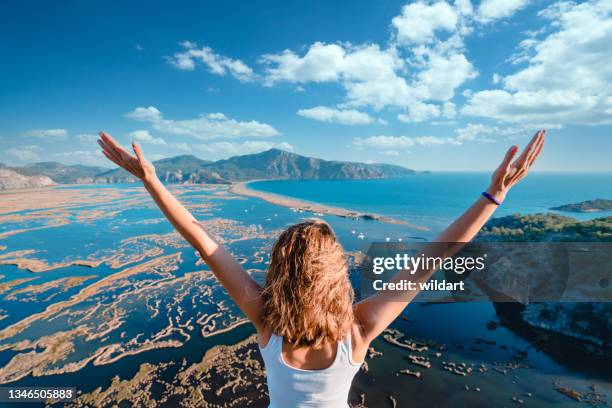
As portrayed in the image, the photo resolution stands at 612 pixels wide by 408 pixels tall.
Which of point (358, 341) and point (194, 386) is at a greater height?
point (358, 341)

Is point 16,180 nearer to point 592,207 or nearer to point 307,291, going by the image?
point 307,291

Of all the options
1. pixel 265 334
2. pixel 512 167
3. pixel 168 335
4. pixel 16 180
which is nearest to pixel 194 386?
pixel 168 335

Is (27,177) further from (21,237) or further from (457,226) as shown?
(457,226)

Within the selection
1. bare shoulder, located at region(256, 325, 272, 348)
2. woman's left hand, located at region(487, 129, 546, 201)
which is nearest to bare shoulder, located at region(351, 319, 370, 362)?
bare shoulder, located at region(256, 325, 272, 348)

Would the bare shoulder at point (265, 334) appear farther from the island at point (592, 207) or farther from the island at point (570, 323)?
the island at point (592, 207)

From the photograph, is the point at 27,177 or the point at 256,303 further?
the point at 27,177

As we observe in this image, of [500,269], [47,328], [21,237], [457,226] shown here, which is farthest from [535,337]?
[21,237]

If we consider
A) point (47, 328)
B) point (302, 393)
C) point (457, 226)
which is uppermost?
point (457, 226)

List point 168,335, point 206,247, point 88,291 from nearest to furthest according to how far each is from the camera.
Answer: point 206,247, point 168,335, point 88,291
